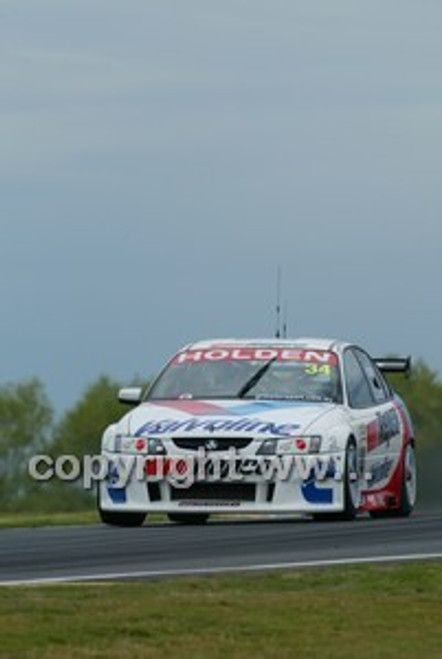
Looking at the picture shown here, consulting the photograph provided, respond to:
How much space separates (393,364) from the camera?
24922 mm

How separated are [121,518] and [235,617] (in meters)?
9.40

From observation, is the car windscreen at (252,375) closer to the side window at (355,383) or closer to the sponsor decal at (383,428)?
the side window at (355,383)

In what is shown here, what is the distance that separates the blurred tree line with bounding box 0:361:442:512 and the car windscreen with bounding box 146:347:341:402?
40.5 feet

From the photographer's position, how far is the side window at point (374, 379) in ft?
77.4

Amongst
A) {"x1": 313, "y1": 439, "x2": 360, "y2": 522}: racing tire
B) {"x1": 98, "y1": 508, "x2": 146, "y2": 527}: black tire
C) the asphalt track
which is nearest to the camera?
the asphalt track

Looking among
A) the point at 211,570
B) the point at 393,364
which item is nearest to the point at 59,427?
the point at 393,364

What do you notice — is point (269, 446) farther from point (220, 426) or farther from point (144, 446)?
point (144, 446)

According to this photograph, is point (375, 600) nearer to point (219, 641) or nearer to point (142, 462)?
point (219, 641)

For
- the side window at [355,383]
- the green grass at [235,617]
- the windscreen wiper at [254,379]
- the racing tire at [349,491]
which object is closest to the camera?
the green grass at [235,617]

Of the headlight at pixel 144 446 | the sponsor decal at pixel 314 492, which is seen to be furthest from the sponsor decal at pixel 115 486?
the sponsor decal at pixel 314 492

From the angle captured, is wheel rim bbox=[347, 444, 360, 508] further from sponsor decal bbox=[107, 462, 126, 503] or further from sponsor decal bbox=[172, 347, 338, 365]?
sponsor decal bbox=[107, 462, 126, 503]

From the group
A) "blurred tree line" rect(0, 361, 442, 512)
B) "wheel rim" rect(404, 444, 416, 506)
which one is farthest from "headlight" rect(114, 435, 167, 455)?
"blurred tree line" rect(0, 361, 442, 512)

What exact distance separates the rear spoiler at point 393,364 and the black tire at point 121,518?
369 centimetres

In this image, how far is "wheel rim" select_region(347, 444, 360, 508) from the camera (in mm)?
21391
